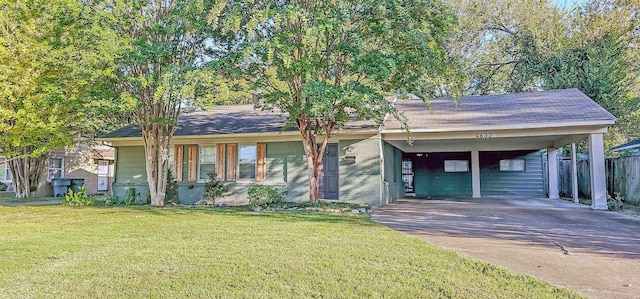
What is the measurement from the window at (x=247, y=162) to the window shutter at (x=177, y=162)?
1890 mm

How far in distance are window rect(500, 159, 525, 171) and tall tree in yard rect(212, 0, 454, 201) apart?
8.53m

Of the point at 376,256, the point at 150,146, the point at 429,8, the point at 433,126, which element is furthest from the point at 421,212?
the point at 150,146

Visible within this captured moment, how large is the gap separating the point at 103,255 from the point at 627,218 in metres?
9.34

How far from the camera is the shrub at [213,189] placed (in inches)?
475

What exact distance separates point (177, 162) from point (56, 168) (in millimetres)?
8086

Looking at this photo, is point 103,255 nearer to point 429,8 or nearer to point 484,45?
point 429,8

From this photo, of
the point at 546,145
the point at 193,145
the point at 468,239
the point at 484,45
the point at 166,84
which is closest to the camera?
the point at 468,239

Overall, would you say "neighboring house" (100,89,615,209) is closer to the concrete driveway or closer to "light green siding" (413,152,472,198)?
"light green siding" (413,152,472,198)

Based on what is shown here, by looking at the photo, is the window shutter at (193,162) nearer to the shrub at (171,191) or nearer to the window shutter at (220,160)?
the shrub at (171,191)

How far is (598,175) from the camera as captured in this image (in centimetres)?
991

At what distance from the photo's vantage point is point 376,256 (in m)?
4.63

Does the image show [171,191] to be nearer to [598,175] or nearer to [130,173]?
[130,173]

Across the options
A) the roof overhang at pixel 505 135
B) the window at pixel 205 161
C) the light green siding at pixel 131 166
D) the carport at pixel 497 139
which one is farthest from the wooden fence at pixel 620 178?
the light green siding at pixel 131 166

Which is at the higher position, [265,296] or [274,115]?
[274,115]
